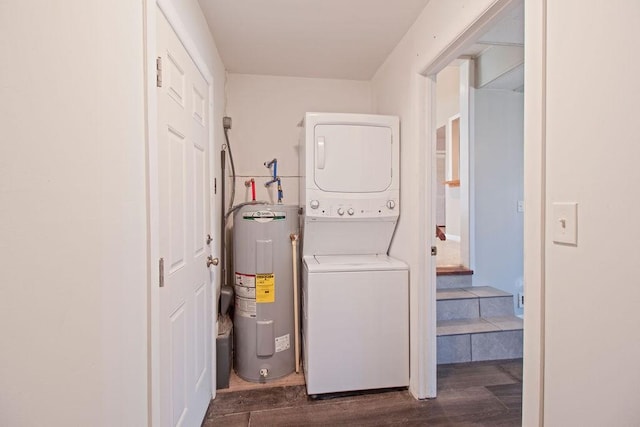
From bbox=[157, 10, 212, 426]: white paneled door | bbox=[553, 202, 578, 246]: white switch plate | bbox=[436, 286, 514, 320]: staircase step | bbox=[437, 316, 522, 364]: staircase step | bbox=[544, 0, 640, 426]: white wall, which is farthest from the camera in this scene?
bbox=[436, 286, 514, 320]: staircase step

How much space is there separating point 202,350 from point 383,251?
142cm

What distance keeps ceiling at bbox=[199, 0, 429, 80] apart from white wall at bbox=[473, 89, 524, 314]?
1.19 metres

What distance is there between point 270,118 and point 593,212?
94.1 inches

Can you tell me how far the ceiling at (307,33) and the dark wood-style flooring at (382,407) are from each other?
8.07ft

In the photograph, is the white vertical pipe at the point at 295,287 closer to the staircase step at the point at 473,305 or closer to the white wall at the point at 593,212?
the staircase step at the point at 473,305

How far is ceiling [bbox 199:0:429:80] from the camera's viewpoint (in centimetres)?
171

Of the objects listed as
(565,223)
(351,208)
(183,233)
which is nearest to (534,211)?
(565,223)

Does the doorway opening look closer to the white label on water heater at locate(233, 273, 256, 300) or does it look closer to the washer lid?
the washer lid

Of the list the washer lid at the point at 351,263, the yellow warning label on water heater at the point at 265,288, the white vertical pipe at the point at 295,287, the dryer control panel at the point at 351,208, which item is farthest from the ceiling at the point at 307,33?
the yellow warning label on water heater at the point at 265,288

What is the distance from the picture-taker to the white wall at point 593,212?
71 cm

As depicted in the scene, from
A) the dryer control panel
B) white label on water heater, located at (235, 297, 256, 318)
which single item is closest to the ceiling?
the dryer control panel

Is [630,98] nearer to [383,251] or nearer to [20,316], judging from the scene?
[20,316]

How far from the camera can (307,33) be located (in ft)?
6.52

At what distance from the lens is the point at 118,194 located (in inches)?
32.0
